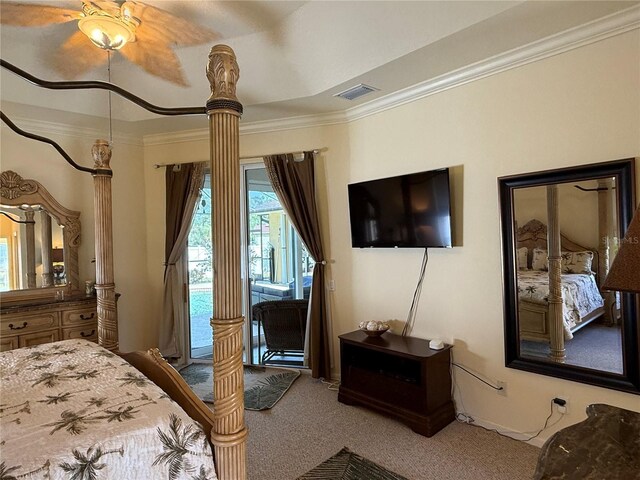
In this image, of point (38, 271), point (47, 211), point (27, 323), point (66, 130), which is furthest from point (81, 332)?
point (66, 130)

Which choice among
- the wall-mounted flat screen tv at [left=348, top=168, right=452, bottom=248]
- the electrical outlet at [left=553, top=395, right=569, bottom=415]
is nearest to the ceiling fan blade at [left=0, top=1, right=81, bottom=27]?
the wall-mounted flat screen tv at [left=348, top=168, right=452, bottom=248]

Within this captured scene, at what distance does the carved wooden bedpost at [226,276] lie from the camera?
5.00ft

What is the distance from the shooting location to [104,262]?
277 cm

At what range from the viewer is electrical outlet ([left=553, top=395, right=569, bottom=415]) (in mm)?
2543

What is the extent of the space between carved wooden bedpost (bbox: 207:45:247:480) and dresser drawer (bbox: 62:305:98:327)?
2.86 meters

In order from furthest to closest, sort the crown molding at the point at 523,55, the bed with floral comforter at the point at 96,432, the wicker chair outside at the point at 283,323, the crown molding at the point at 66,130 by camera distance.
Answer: the wicker chair outside at the point at 283,323
the crown molding at the point at 66,130
the crown molding at the point at 523,55
the bed with floral comforter at the point at 96,432

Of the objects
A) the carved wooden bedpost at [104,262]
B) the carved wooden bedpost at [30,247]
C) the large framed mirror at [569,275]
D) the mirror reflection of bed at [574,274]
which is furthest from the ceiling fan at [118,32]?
the mirror reflection of bed at [574,274]

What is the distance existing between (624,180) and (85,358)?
10.9 feet

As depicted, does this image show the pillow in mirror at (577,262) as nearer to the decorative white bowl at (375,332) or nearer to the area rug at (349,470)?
the decorative white bowl at (375,332)

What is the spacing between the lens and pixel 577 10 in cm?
223

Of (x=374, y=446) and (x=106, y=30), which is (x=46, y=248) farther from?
(x=374, y=446)

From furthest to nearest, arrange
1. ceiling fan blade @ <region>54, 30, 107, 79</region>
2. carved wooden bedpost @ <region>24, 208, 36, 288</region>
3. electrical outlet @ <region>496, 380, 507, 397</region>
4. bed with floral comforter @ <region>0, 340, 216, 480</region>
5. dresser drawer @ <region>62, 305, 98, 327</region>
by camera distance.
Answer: carved wooden bedpost @ <region>24, 208, 36, 288</region>
dresser drawer @ <region>62, 305, 98, 327</region>
ceiling fan blade @ <region>54, 30, 107, 79</region>
electrical outlet @ <region>496, 380, 507, 397</region>
bed with floral comforter @ <region>0, 340, 216, 480</region>

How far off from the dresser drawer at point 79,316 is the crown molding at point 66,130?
190 cm

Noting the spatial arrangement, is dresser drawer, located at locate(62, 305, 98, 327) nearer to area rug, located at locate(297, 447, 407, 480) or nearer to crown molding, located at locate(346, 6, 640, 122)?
area rug, located at locate(297, 447, 407, 480)
